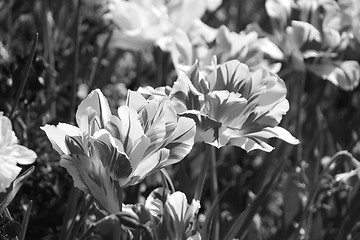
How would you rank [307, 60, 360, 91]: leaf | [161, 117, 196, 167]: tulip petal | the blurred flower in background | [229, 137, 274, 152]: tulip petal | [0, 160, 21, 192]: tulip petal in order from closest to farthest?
1. [0, 160, 21, 192]: tulip petal
2. [161, 117, 196, 167]: tulip petal
3. [229, 137, 274, 152]: tulip petal
4. [307, 60, 360, 91]: leaf
5. the blurred flower in background

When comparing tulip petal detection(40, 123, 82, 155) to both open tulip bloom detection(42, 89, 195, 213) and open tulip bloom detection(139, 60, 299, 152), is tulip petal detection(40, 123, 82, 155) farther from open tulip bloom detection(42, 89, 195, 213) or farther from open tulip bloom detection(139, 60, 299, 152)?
open tulip bloom detection(139, 60, 299, 152)

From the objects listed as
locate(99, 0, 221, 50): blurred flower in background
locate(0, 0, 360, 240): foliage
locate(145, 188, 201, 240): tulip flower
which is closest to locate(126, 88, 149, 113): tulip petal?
locate(0, 0, 360, 240): foliage

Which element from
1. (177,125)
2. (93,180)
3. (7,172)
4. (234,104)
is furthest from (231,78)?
(7,172)

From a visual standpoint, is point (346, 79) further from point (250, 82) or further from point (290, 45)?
point (250, 82)

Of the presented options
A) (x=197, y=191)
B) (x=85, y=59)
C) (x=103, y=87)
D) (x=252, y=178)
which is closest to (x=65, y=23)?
(x=85, y=59)

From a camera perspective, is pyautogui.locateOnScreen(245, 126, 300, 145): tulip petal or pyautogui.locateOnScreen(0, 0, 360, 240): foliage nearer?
pyautogui.locateOnScreen(0, 0, 360, 240): foliage

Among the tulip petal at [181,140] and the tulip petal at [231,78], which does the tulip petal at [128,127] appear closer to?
the tulip petal at [181,140]

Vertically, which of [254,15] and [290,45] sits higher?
[290,45]
